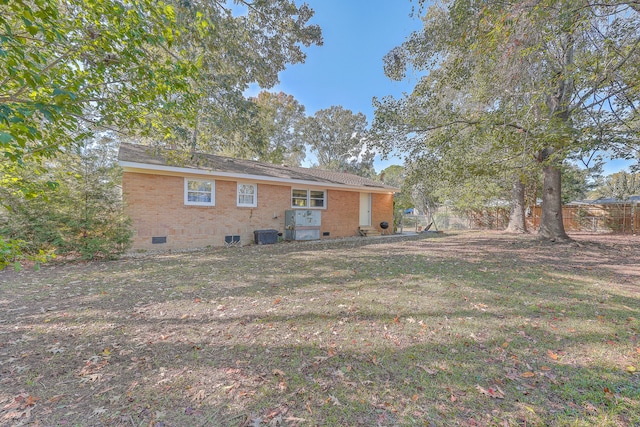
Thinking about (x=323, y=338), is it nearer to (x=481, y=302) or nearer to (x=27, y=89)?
(x=481, y=302)

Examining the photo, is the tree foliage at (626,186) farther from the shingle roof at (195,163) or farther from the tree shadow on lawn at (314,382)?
the tree shadow on lawn at (314,382)

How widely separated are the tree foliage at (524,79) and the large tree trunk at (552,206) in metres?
0.04

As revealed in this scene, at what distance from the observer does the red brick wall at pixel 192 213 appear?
893cm

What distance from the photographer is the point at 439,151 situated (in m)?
9.58

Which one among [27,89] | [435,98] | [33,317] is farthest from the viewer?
[435,98]

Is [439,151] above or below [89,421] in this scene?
above

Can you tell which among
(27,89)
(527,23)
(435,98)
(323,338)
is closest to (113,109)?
(27,89)

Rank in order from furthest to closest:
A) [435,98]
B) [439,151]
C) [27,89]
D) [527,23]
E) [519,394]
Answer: [439,151] → [435,98] → [527,23] → [27,89] → [519,394]

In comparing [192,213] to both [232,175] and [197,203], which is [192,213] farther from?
[232,175]

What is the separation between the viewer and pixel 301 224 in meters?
12.0

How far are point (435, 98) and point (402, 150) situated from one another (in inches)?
77.6

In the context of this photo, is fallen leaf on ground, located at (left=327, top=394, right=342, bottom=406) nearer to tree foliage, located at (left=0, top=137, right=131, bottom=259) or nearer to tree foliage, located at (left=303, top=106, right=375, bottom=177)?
tree foliage, located at (left=0, top=137, right=131, bottom=259)

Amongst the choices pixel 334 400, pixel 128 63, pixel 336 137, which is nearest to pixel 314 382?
pixel 334 400

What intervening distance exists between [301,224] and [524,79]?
9.09 m
